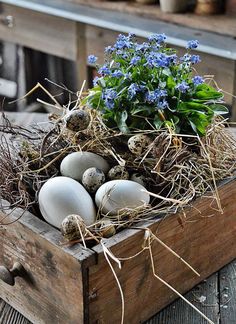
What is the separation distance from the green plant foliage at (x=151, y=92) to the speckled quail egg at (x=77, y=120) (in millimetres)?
44

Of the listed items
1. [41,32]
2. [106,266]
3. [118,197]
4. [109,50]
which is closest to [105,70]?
[109,50]

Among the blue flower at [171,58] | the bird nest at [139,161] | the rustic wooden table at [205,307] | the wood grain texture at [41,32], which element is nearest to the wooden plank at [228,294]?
the rustic wooden table at [205,307]

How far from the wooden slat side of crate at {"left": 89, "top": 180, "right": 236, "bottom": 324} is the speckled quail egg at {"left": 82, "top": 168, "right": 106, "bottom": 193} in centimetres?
11

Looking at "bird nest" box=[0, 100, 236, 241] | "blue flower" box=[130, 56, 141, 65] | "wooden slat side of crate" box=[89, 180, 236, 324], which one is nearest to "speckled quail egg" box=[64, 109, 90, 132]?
"bird nest" box=[0, 100, 236, 241]

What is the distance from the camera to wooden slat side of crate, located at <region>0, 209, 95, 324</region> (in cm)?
85

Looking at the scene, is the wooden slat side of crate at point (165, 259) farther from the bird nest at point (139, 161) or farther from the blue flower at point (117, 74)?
the blue flower at point (117, 74)

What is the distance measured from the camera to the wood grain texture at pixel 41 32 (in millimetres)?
2650

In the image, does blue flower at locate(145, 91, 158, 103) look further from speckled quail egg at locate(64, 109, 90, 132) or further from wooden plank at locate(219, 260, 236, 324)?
wooden plank at locate(219, 260, 236, 324)

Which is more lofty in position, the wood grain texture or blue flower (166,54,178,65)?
blue flower (166,54,178,65)

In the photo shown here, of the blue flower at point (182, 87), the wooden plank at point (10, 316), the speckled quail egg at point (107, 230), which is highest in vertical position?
the blue flower at point (182, 87)

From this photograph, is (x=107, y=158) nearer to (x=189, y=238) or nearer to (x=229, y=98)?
(x=189, y=238)

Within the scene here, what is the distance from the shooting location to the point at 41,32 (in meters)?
2.78

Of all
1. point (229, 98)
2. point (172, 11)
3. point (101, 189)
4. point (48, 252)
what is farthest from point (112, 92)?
point (172, 11)

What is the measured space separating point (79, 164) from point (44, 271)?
0.19 metres
